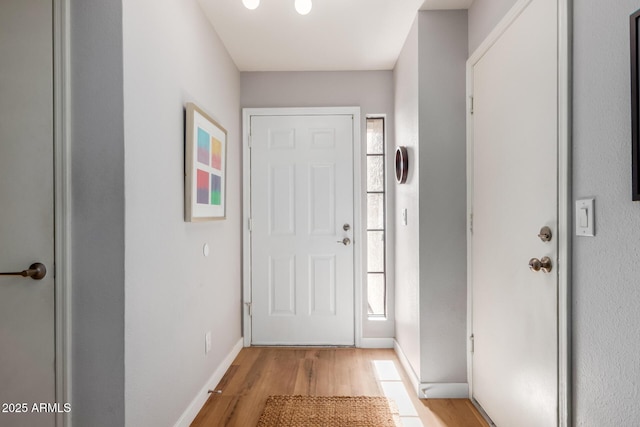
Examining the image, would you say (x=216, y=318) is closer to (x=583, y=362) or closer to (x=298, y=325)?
(x=298, y=325)

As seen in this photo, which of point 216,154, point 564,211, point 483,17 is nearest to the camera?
point 564,211

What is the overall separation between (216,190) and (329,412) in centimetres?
151

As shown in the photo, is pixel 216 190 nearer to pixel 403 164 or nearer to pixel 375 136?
pixel 403 164

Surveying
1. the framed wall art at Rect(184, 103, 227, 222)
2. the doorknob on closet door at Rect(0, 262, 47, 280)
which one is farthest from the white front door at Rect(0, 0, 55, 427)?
the framed wall art at Rect(184, 103, 227, 222)

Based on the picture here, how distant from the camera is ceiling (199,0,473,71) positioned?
2268 mm

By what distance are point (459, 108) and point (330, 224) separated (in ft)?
4.63

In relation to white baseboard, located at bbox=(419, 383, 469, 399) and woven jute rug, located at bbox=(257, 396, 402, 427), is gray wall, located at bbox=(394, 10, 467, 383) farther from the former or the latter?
woven jute rug, located at bbox=(257, 396, 402, 427)

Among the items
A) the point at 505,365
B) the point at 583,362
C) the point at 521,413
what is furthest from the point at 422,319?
the point at 583,362

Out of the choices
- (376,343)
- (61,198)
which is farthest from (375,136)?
(61,198)

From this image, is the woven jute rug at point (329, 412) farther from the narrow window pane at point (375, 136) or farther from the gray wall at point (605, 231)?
the narrow window pane at point (375, 136)

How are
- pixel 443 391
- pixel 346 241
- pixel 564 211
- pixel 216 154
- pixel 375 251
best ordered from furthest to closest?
pixel 375 251 < pixel 346 241 < pixel 216 154 < pixel 443 391 < pixel 564 211

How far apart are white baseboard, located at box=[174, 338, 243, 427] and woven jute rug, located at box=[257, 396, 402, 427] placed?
38 cm

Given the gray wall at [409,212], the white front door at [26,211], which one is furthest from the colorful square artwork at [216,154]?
the gray wall at [409,212]

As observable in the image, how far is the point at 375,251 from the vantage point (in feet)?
10.8
